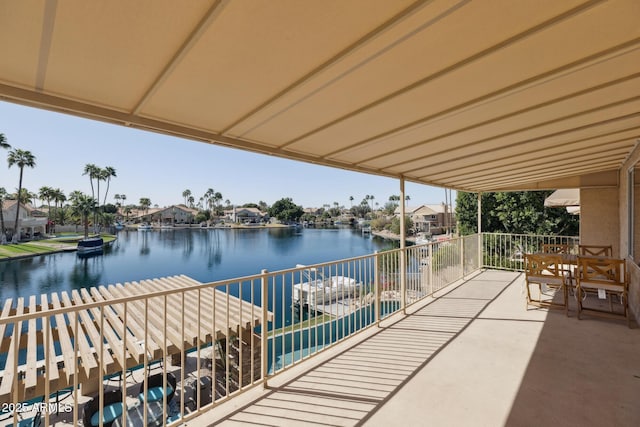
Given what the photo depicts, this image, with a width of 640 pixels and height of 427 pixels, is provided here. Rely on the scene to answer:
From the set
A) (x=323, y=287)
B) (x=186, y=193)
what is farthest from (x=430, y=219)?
(x=186, y=193)

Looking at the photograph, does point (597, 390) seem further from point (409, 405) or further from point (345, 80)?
point (345, 80)

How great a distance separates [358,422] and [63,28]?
2835 millimetres

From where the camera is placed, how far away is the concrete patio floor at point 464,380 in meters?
2.10

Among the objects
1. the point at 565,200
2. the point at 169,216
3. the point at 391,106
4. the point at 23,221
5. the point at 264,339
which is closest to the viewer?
the point at 391,106

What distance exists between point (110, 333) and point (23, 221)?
47658mm

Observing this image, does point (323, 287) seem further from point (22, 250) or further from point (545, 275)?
point (22, 250)

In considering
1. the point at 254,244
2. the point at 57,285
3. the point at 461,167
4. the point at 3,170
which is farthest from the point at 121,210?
the point at 461,167

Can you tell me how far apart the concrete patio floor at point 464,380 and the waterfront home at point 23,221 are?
163ft

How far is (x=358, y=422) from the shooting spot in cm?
205

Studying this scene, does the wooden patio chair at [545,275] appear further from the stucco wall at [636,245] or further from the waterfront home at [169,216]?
the waterfront home at [169,216]

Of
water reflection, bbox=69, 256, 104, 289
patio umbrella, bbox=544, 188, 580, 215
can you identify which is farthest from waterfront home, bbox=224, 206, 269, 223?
patio umbrella, bbox=544, 188, 580, 215

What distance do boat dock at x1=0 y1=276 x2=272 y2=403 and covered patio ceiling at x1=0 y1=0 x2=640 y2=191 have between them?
1328mm

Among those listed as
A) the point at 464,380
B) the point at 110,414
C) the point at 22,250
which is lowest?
the point at 110,414

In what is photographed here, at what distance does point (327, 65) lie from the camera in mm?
1573
